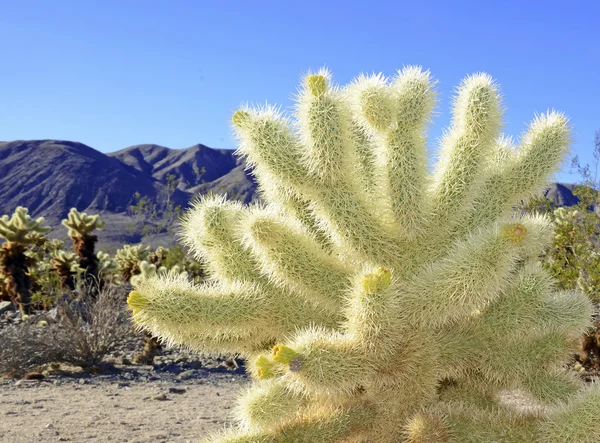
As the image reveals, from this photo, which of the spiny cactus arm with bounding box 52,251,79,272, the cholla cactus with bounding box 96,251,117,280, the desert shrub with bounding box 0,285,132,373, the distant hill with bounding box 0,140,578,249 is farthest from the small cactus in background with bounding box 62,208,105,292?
the distant hill with bounding box 0,140,578,249

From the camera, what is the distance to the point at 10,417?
649 centimetres

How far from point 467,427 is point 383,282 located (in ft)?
3.51

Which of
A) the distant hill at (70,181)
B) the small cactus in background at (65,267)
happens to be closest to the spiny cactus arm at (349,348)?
the small cactus in background at (65,267)

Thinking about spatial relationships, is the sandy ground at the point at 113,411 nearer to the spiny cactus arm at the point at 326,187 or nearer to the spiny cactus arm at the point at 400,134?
the spiny cactus arm at the point at 326,187

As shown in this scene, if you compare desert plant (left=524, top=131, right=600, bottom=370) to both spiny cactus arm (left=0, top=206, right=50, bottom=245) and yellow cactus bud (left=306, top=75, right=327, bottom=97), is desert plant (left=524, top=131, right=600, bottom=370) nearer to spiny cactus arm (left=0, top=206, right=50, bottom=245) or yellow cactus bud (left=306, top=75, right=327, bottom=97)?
yellow cactus bud (left=306, top=75, right=327, bottom=97)

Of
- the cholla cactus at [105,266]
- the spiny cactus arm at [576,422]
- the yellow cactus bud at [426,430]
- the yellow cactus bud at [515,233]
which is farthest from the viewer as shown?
the cholla cactus at [105,266]

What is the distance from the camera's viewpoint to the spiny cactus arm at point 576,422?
9.28 ft

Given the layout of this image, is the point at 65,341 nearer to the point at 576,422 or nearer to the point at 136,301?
the point at 136,301

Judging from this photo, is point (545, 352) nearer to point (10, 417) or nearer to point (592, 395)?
point (592, 395)

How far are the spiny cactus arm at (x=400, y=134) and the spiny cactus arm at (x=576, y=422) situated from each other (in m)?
1.09

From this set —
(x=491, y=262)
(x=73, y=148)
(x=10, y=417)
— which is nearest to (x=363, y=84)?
(x=491, y=262)

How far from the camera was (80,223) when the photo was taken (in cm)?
1475

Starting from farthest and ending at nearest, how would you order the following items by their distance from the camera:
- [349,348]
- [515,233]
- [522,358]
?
[522,358], [349,348], [515,233]

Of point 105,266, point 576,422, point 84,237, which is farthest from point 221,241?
point 105,266
